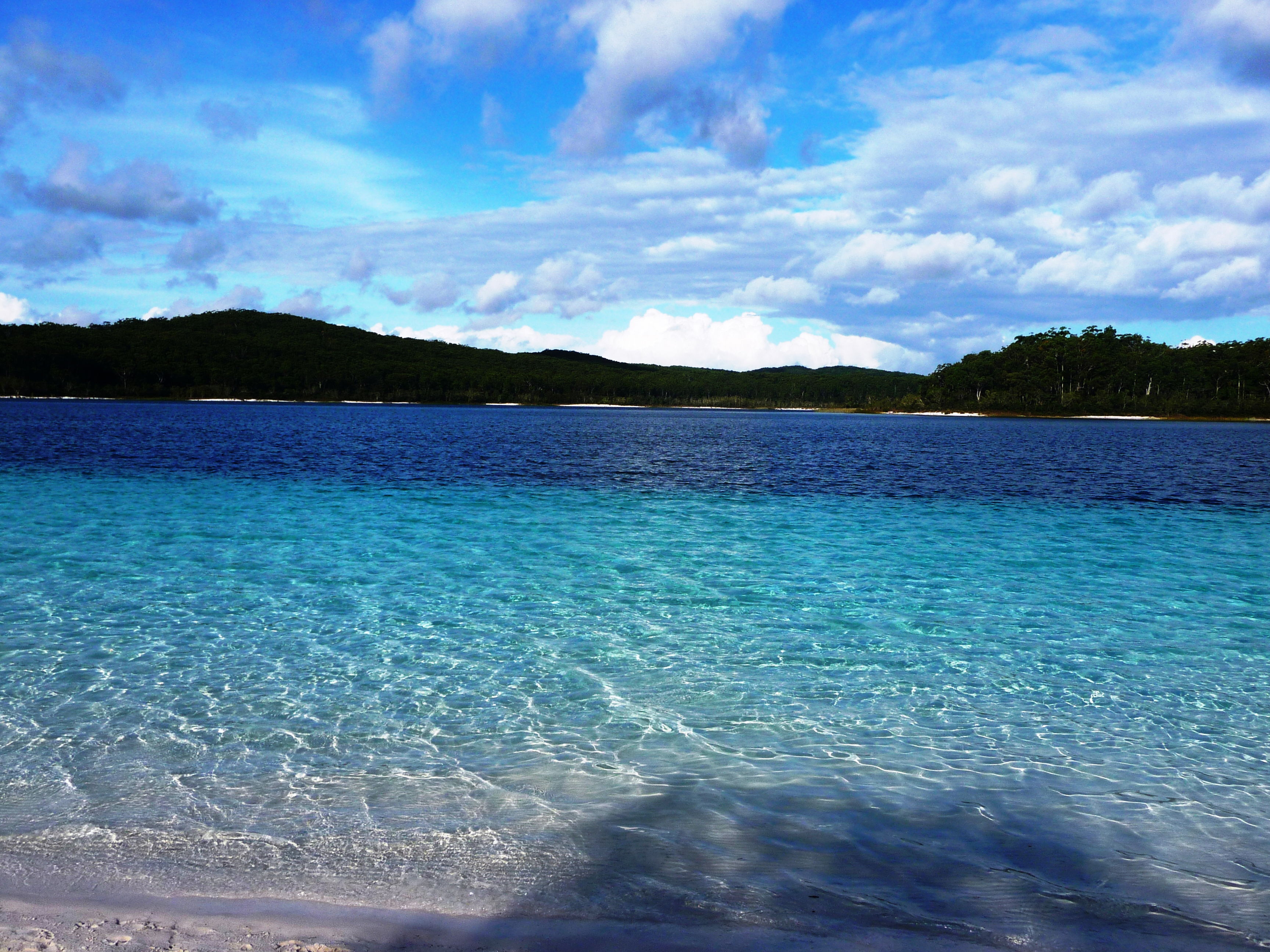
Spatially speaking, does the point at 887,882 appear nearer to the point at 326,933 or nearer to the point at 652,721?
the point at 326,933

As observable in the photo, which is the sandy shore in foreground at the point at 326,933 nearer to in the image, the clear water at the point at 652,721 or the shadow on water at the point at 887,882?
the shadow on water at the point at 887,882

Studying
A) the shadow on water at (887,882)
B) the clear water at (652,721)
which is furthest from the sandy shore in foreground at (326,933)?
the clear water at (652,721)

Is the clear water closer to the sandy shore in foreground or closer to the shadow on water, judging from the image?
the shadow on water

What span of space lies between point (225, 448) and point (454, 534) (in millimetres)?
48619

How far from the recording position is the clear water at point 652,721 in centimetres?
667

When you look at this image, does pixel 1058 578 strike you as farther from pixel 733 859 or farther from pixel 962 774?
pixel 733 859

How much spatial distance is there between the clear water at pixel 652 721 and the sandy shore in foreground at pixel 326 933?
243 mm

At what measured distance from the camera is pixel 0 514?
92.2 ft

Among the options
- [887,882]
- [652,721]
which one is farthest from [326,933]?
[652,721]

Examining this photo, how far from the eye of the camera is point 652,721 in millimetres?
10742

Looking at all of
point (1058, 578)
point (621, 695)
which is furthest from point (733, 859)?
point (1058, 578)

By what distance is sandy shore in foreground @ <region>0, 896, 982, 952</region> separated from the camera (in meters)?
5.32

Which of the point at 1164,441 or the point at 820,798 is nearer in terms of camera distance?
the point at 820,798

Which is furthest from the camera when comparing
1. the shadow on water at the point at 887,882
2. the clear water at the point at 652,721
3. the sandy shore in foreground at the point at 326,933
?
the clear water at the point at 652,721
